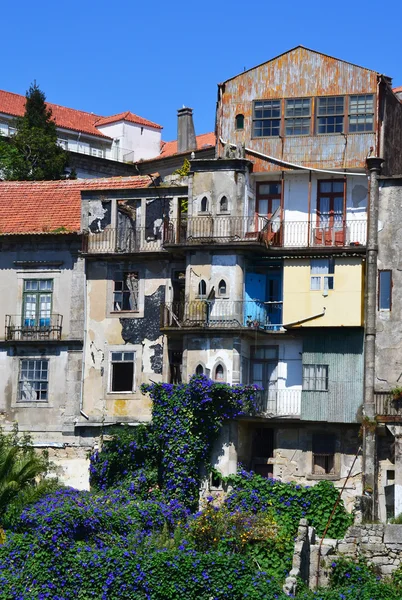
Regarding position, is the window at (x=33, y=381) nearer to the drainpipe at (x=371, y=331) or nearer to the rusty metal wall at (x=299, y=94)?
the rusty metal wall at (x=299, y=94)

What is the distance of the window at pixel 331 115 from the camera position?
51844 millimetres

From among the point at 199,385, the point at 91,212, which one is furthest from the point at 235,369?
the point at 91,212

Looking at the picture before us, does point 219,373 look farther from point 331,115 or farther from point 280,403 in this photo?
point 331,115

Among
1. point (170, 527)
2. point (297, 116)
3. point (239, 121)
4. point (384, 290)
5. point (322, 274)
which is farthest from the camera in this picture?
point (239, 121)

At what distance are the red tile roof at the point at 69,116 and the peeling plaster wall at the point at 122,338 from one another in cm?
3737

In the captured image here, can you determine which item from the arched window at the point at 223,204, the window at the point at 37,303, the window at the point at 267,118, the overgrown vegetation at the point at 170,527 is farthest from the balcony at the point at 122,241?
the overgrown vegetation at the point at 170,527

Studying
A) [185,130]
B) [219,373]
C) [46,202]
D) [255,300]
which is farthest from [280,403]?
[185,130]

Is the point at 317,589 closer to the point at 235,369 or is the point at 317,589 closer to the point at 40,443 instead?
the point at 235,369

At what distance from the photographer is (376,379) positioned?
49.2 metres

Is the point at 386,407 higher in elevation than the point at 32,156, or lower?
lower

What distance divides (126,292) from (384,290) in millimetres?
9301

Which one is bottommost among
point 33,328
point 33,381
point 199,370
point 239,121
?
point 33,381

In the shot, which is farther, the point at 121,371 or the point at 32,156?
the point at 32,156

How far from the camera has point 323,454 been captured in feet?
163
